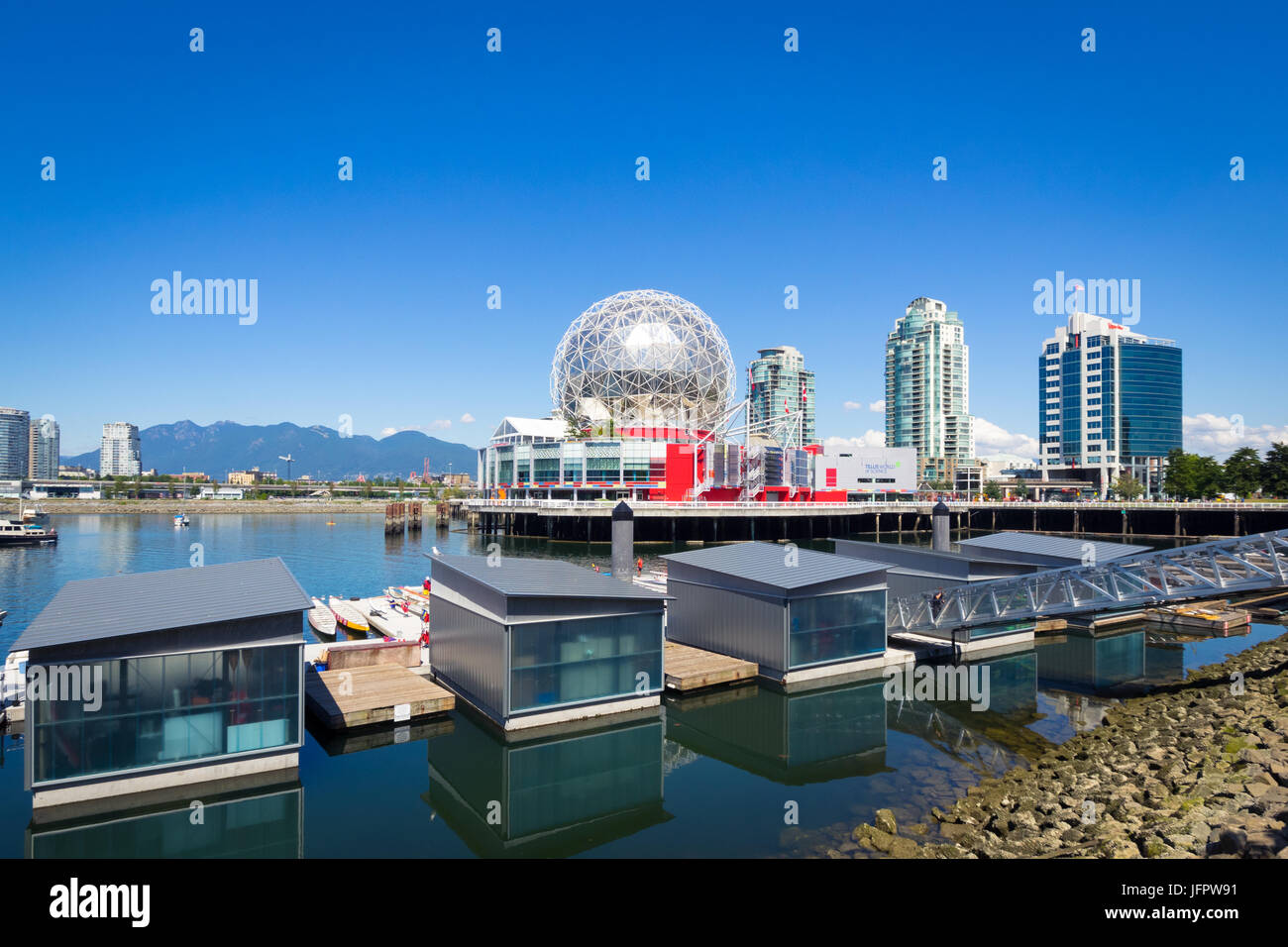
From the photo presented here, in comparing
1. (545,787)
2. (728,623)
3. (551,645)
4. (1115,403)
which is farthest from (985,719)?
(1115,403)

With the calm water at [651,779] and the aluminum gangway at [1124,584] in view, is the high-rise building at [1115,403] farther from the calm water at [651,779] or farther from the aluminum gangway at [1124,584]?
the aluminum gangway at [1124,584]

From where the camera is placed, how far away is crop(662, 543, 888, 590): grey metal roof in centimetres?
2481

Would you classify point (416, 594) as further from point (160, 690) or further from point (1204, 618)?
point (1204, 618)

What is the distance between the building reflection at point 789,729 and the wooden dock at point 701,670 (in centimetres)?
40

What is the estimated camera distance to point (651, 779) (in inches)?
731

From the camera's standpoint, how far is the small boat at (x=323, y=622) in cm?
3503

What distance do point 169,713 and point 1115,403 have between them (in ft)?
625

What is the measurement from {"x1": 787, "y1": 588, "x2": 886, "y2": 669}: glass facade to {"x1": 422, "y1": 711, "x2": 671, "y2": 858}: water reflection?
602cm

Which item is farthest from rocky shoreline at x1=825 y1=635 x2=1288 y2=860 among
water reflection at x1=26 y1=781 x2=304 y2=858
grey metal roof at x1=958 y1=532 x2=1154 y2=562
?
water reflection at x1=26 y1=781 x2=304 y2=858

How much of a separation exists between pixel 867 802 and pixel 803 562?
1064 cm

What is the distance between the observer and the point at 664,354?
102m

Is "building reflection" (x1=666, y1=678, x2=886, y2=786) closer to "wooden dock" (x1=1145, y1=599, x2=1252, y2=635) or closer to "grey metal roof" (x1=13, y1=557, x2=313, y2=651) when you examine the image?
"grey metal roof" (x1=13, y1=557, x2=313, y2=651)

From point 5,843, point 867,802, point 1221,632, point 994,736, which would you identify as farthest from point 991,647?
point 5,843
